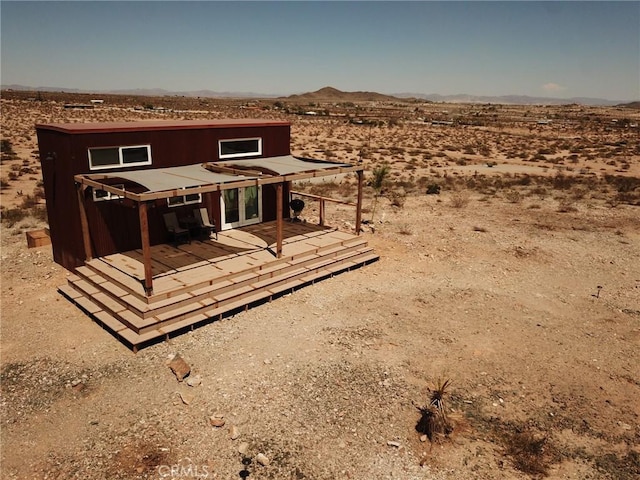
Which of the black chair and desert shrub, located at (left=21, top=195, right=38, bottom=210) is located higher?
the black chair

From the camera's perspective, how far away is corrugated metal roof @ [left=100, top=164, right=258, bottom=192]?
9406mm

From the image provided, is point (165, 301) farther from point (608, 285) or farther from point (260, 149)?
point (608, 285)

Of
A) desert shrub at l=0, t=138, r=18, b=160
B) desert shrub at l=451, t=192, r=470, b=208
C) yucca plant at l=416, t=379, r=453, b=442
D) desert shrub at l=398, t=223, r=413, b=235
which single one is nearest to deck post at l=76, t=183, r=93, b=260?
yucca plant at l=416, t=379, r=453, b=442

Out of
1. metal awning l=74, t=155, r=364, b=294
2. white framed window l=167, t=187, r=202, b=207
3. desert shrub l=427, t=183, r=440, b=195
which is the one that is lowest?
desert shrub l=427, t=183, r=440, b=195

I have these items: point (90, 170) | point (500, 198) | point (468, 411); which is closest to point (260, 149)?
point (90, 170)

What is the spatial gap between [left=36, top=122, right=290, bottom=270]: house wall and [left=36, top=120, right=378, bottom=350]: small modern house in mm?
26

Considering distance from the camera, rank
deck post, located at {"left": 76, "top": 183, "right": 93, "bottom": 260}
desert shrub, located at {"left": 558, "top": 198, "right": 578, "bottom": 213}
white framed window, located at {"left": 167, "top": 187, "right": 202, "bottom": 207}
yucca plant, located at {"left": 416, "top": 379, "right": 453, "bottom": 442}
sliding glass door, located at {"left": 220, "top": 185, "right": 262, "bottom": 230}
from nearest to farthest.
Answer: yucca plant, located at {"left": 416, "top": 379, "right": 453, "bottom": 442} < deck post, located at {"left": 76, "top": 183, "right": 93, "bottom": 260} < white framed window, located at {"left": 167, "top": 187, "right": 202, "bottom": 207} < sliding glass door, located at {"left": 220, "top": 185, "right": 262, "bottom": 230} < desert shrub, located at {"left": 558, "top": 198, "right": 578, "bottom": 213}

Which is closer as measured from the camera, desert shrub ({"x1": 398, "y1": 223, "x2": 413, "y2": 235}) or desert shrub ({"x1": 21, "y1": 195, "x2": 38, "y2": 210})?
desert shrub ({"x1": 398, "y1": 223, "x2": 413, "y2": 235})

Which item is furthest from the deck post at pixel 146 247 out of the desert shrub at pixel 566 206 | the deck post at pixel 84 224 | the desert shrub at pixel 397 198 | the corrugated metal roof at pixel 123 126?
the desert shrub at pixel 566 206

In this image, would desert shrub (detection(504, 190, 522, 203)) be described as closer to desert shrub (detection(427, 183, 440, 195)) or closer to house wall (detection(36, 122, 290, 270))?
desert shrub (detection(427, 183, 440, 195))

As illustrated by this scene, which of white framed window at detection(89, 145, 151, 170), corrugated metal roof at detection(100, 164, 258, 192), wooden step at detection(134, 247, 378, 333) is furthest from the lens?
white framed window at detection(89, 145, 151, 170)

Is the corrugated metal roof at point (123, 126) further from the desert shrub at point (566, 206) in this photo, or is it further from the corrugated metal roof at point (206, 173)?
the desert shrub at point (566, 206)

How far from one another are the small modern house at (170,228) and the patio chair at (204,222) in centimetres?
3

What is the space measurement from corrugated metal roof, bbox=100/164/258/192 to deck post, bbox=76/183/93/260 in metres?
0.57
